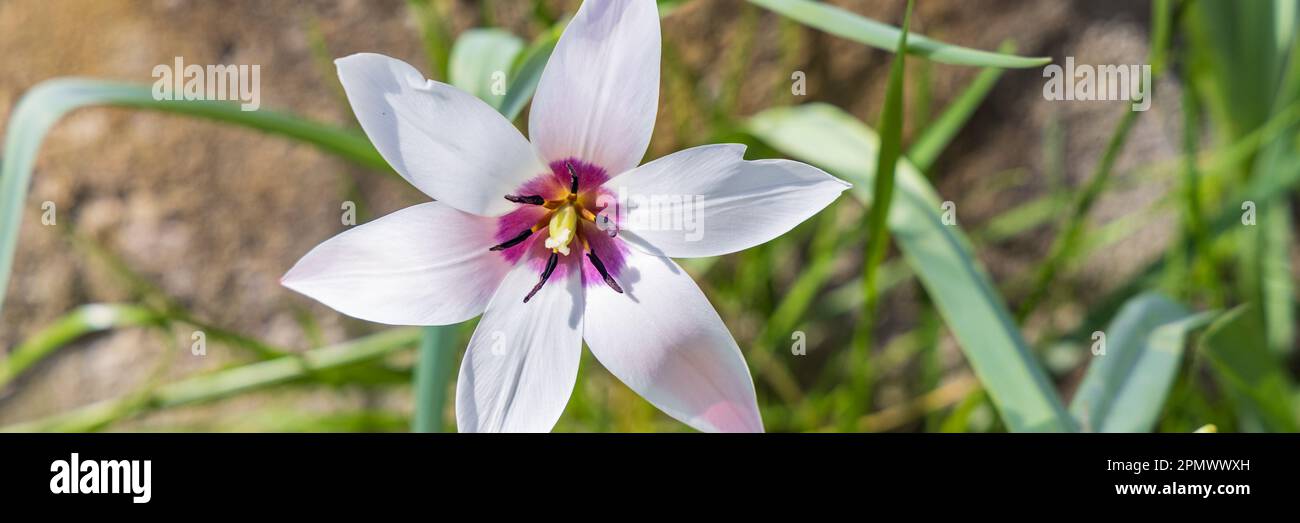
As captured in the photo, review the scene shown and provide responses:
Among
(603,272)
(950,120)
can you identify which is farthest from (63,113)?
(950,120)

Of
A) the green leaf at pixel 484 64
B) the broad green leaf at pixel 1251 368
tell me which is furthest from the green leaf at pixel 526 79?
the broad green leaf at pixel 1251 368

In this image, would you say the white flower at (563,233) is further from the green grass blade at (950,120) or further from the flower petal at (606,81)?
the green grass blade at (950,120)

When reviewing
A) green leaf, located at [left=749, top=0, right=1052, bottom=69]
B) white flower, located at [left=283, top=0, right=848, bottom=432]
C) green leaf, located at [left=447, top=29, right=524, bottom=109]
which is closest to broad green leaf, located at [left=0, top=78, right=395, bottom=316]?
green leaf, located at [left=447, top=29, right=524, bottom=109]

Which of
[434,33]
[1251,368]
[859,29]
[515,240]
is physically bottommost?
[1251,368]

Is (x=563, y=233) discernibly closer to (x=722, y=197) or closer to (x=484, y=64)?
(x=722, y=197)

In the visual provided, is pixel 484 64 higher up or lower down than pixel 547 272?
higher up

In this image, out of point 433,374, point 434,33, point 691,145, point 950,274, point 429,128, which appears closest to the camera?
point 429,128
